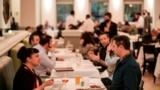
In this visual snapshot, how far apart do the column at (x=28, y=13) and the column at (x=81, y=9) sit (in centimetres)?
797

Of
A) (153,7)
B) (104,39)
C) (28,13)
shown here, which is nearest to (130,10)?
(153,7)

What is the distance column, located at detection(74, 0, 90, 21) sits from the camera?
20406 millimetres

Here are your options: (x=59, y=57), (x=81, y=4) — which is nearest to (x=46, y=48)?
(x=59, y=57)

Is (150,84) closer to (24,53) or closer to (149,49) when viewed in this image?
(149,49)

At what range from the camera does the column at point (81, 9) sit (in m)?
20.4

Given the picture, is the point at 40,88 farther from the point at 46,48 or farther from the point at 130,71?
the point at 46,48

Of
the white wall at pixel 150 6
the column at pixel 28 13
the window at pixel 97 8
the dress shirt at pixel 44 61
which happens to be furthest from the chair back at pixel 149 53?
the window at pixel 97 8

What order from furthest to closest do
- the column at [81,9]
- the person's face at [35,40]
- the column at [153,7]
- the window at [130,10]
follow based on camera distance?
the window at [130,10] < the column at [81,9] < the column at [153,7] < the person's face at [35,40]

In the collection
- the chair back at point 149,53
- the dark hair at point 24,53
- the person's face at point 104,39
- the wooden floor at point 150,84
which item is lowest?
the wooden floor at point 150,84

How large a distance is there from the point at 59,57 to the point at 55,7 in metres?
13.6

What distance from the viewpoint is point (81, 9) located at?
20484 mm

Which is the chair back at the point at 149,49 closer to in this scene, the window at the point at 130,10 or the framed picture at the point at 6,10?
the framed picture at the point at 6,10

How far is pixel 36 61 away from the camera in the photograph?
13.8 feet

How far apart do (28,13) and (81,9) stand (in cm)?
833
